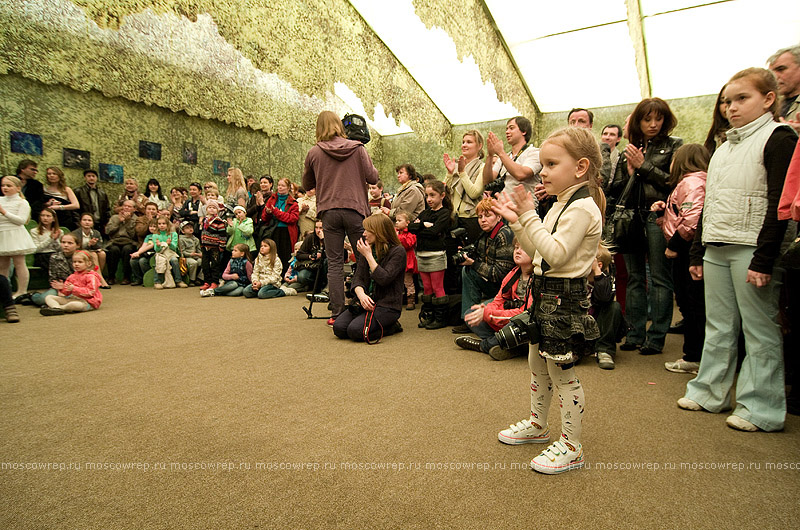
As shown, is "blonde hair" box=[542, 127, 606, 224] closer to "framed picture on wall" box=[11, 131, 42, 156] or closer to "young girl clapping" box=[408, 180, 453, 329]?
"young girl clapping" box=[408, 180, 453, 329]

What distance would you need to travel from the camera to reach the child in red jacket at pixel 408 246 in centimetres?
→ 518

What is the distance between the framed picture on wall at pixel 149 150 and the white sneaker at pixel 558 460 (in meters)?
9.08

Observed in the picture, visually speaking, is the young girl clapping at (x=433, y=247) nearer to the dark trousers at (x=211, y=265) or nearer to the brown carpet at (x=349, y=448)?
the brown carpet at (x=349, y=448)

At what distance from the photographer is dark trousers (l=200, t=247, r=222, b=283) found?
7066mm

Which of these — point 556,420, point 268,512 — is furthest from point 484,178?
point 268,512

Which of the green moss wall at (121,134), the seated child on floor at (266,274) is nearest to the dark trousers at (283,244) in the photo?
the seated child on floor at (266,274)

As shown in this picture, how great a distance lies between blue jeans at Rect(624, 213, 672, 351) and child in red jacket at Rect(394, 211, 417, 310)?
2.25 meters

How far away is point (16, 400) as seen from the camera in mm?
2531

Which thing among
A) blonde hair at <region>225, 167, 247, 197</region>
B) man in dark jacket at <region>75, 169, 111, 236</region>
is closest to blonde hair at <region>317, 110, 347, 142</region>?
blonde hair at <region>225, 167, 247, 197</region>

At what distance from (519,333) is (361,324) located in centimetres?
213

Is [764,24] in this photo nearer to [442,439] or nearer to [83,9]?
[442,439]

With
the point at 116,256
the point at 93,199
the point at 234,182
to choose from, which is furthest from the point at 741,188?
the point at 93,199

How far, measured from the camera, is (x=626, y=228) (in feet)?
10.9

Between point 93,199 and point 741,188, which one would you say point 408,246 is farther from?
point 93,199
